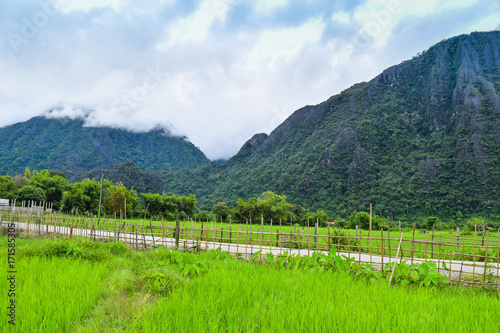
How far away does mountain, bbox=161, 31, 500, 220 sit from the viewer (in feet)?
187

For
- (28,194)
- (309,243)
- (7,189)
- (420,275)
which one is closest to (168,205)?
(28,194)

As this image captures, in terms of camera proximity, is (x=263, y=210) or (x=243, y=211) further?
(x=263, y=210)

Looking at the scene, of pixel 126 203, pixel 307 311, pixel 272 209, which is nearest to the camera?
pixel 307 311

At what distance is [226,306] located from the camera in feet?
11.1

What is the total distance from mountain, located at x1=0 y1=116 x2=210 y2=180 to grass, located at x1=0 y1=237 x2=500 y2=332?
9388cm

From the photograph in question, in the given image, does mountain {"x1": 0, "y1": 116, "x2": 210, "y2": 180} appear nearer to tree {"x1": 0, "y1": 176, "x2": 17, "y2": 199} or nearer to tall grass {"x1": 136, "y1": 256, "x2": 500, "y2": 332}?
tree {"x1": 0, "y1": 176, "x2": 17, "y2": 199}

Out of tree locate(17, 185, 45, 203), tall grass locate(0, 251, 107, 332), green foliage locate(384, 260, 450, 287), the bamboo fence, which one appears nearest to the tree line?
tree locate(17, 185, 45, 203)

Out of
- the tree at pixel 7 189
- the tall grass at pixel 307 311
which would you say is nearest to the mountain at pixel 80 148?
the tree at pixel 7 189

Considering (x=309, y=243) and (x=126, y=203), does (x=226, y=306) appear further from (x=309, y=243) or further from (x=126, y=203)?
(x=126, y=203)

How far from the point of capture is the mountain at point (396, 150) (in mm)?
57094

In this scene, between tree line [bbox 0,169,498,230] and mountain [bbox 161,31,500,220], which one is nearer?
tree line [bbox 0,169,498,230]

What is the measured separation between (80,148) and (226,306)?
12181 cm

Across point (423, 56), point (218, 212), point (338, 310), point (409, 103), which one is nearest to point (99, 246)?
point (338, 310)

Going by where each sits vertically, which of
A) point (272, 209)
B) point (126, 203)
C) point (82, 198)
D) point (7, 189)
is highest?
point (7, 189)
